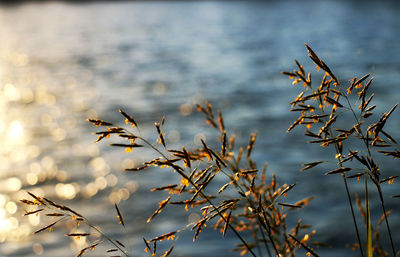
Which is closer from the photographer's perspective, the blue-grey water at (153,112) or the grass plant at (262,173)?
the grass plant at (262,173)

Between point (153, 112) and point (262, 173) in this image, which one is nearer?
point (262, 173)

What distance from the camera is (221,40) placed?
24.3 m

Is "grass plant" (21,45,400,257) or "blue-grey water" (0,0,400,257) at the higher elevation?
"blue-grey water" (0,0,400,257)

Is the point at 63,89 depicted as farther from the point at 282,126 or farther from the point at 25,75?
the point at 282,126

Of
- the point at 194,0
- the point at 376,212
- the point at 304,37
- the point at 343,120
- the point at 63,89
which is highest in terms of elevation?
the point at 194,0

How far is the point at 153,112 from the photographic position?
452 inches

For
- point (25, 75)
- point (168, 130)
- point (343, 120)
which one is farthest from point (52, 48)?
point (343, 120)

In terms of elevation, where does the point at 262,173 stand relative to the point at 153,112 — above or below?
below

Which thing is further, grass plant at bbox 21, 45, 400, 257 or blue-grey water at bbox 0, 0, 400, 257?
blue-grey water at bbox 0, 0, 400, 257

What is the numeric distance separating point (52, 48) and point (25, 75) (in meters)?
7.22

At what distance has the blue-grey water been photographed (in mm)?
6348

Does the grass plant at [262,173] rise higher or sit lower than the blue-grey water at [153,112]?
lower

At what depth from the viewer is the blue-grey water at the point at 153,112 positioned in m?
6.35

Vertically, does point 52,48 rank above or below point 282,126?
above
